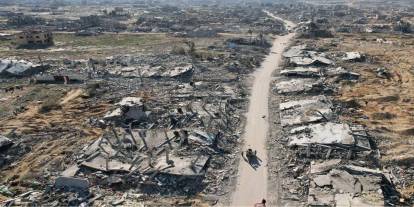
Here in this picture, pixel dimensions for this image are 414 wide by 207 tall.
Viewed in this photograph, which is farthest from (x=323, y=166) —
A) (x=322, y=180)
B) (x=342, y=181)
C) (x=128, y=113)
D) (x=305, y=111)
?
(x=128, y=113)

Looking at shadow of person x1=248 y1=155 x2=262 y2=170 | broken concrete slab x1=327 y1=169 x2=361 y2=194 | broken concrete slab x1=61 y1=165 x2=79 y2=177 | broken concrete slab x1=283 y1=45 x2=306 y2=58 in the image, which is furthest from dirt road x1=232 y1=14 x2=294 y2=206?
broken concrete slab x1=61 y1=165 x2=79 y2=177

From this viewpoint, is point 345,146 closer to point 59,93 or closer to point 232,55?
point 59,93

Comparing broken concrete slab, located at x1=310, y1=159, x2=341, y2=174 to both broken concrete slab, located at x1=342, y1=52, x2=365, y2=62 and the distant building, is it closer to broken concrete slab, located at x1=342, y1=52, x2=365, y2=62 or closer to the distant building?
broken concrete slab, located at x1=342, y1=52, x2=365, y2=62

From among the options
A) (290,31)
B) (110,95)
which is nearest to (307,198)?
(110,95)

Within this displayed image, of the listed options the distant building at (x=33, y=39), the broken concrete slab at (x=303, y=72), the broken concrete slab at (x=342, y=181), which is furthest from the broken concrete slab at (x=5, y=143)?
the distant building at (x=33, y=39)

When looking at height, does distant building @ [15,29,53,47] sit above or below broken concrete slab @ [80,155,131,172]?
above

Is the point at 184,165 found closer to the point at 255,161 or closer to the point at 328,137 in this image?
the point at 255,161

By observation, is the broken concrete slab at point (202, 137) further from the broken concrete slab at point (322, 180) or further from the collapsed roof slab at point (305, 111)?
the broken concrete slab at point (322, 180)
